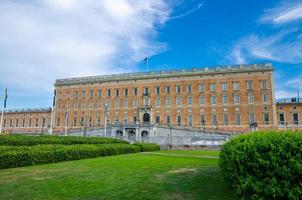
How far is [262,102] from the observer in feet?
151

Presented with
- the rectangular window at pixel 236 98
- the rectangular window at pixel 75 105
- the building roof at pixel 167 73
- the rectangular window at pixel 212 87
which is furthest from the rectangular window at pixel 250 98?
the rectangular window at pixel 75 105

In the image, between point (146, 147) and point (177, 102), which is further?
point (177, 102)

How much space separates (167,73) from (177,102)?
6.56 meters

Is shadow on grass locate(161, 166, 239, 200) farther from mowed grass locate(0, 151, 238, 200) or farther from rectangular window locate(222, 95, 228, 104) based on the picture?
rectangular window locate(222, 95, 228, 104)

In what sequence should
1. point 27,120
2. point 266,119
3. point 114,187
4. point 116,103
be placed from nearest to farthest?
point 114,187 → point 266,119 → point 116,103 → point 27,120

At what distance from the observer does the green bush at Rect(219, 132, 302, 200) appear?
182 inches

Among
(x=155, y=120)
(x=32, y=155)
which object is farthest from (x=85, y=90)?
(x=32, y=155)

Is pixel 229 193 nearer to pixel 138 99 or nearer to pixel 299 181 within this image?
pixel 299 181

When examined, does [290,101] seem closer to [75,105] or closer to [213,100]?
[213,100]

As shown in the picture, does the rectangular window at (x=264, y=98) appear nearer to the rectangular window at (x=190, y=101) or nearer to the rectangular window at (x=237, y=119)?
the rectangular window at (x=237, y=119)

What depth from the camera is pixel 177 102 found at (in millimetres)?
51469

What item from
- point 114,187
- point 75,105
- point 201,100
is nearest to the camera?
point 114,187

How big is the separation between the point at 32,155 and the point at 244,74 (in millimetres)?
43188

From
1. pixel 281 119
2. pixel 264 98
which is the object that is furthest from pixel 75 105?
pixel 281 119
